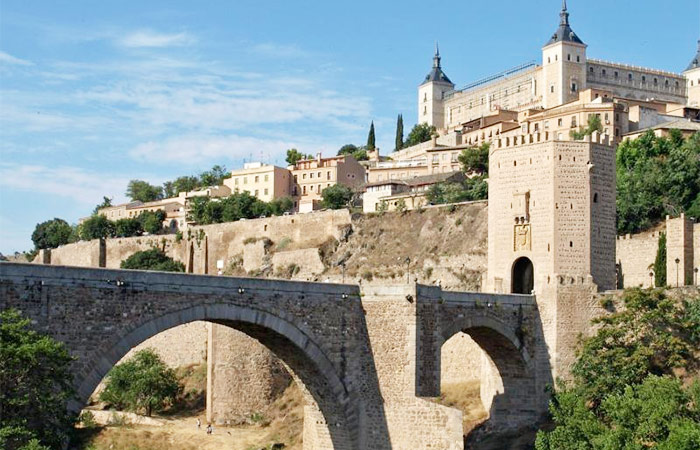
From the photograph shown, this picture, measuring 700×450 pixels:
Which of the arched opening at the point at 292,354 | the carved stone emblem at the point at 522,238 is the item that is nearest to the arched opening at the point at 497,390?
the carved stone emblem at the point at 522,238

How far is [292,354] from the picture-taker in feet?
102

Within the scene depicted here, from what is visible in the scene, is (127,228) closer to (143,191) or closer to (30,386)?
(143,191)

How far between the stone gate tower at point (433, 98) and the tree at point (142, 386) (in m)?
70.7

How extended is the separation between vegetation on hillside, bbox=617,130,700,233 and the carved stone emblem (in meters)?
15.7

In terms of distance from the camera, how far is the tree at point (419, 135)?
110 metres

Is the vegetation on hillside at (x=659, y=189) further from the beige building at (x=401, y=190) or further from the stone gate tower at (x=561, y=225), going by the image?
the beige building at (x=401, y=190)

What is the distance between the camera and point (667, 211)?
53.7 meters

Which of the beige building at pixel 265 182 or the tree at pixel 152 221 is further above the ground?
the beige building at pixel 265 182

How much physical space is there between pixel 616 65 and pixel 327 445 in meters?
74.7

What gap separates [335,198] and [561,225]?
4720cm

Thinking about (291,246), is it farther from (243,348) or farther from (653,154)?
(243,348)

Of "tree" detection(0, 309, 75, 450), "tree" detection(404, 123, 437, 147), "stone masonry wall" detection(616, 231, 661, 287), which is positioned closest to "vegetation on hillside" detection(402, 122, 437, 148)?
"tree" detection(404, 123, 437, 147)

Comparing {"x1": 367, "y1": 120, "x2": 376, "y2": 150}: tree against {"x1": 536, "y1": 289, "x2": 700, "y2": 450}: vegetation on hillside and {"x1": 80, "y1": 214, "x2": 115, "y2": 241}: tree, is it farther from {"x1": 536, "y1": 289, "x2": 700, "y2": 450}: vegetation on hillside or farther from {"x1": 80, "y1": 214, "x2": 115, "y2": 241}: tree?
{"x1": 536, "y1": 289, "x2": 700, "y2": 450}: vegetation on hillside

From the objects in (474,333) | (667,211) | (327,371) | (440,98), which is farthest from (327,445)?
(440,98)
